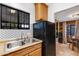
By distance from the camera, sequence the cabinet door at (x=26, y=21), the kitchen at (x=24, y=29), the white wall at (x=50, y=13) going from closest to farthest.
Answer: the kitchen at (x=24, y=29) → the cabinet door at (x=26, y=21) → the white wall at (x=50, y=13)

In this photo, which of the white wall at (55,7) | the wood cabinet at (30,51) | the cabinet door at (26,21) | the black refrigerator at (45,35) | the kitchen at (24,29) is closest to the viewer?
the wood cabinet at (30,51)

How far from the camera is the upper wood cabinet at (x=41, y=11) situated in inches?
110

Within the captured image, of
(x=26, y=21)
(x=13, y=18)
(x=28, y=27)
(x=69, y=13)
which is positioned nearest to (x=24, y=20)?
(x=26, y=21)

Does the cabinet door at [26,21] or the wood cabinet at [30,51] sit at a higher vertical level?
the cabinet door at [26,21]

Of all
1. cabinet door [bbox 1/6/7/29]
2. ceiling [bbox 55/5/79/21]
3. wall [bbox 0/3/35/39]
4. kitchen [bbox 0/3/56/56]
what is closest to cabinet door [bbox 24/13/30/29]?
kitchen [bbox 0/3/56/56]

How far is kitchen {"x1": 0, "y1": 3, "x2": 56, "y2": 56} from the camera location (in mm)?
1954

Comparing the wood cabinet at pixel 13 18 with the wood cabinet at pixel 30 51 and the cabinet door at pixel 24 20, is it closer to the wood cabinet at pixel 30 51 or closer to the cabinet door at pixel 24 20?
the cabinet door at pixel 24 20

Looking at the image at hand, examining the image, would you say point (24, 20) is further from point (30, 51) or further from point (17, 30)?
point (30, 51)

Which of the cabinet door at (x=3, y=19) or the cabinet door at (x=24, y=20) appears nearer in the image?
the cabinet door at (x=3, y=19)

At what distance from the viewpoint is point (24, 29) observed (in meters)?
2.67

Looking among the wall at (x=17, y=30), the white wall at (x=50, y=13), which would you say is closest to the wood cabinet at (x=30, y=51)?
the wall at (x=17, y=30)

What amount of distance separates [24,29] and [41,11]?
0.84m

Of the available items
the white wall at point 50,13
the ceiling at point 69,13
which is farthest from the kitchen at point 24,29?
the ceiling at point 69,13

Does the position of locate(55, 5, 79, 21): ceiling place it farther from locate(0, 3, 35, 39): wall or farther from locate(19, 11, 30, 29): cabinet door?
locate(19, 11, 30, 29): cabinet door
